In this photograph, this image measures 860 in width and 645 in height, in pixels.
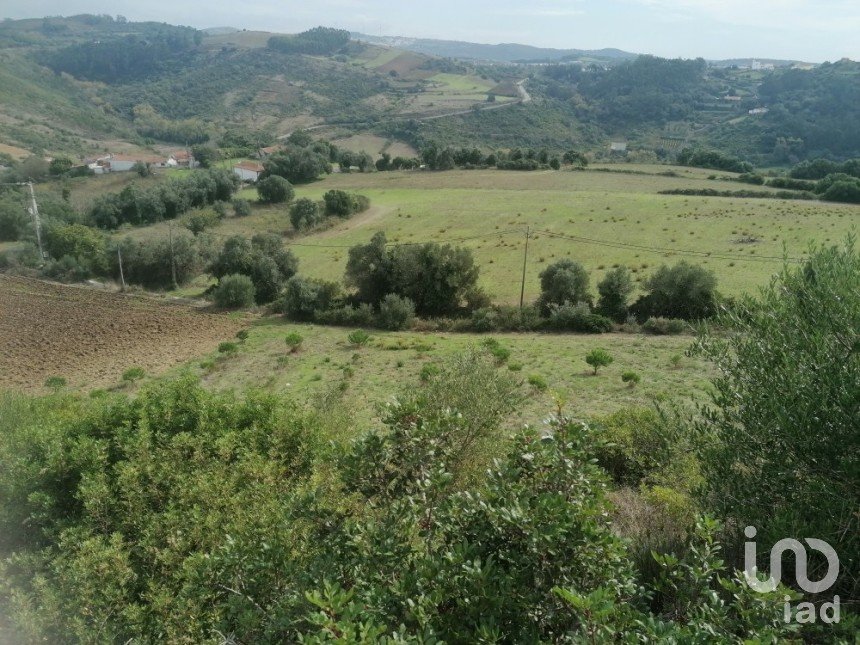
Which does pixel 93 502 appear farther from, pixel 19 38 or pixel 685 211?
pixel 19 38

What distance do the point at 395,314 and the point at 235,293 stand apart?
1282cm

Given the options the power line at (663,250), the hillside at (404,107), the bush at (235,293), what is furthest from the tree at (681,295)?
the hillside at (404,107)

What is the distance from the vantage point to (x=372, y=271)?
40000 millimetres

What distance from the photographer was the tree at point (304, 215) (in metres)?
63.7

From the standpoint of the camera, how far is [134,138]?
134 metres

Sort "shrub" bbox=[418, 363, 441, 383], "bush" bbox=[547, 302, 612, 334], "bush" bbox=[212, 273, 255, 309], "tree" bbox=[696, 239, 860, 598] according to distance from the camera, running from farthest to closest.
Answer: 1. "bush" bbox=[212, 273, 255, 309]
2. "bush" bbox=[547, 302, 612, 334]
3. "shrub" bbox=[418, 363, 441, 383]
4. "tree" bbox=[696, 239, 860, 598]


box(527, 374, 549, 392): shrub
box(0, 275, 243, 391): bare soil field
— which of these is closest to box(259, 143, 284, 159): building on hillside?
box(0, 275, 243, 391): bare soil field

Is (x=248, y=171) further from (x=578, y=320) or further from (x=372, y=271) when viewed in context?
(x=578, y=320)

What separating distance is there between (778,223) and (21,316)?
2424 inches

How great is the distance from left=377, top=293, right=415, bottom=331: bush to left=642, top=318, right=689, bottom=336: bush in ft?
47.8

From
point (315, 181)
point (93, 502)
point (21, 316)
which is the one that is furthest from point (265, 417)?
point (315, 181)

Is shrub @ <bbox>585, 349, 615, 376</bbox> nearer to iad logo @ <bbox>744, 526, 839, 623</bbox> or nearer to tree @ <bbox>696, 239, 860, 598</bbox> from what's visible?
tree @ <bbox>696, 239, 860, 598</bbox>

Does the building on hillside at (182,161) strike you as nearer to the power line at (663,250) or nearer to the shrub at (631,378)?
the power line at (663,250)

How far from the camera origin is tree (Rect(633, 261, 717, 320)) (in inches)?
1371
